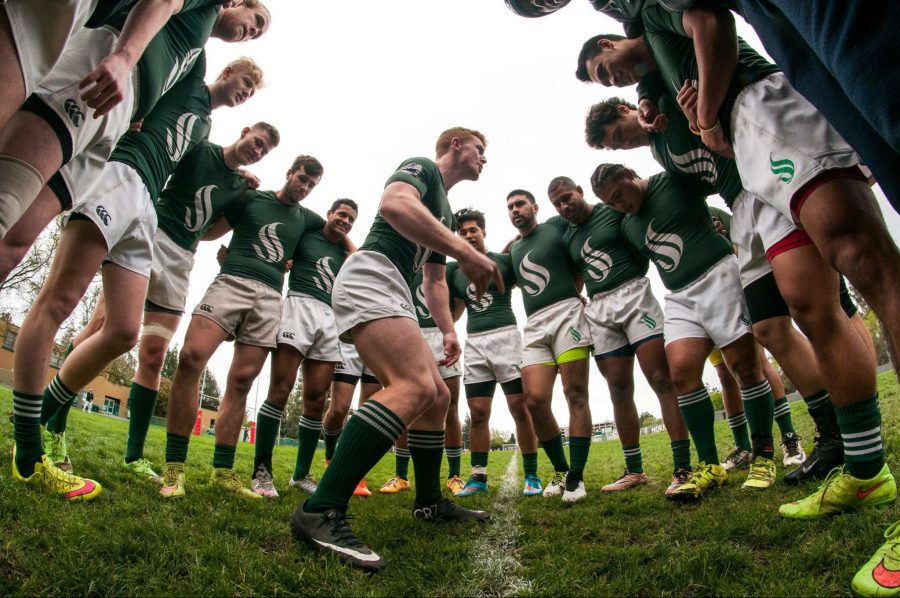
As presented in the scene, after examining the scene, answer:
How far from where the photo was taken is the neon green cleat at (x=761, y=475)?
322cm

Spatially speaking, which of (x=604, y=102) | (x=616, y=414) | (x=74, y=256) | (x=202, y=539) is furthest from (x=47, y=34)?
(x=616, y=414)

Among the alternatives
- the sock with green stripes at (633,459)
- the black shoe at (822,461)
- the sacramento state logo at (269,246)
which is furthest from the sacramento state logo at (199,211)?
the black shoe at (822,461)

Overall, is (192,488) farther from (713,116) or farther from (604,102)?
(604,102)

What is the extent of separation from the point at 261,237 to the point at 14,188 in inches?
121

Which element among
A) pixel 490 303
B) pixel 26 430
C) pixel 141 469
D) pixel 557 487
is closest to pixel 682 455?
pixel 557 487

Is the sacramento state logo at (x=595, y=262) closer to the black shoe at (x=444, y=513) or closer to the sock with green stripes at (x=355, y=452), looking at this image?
the black shoe at (x=444, y=513)

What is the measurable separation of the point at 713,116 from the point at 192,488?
4.56 metres

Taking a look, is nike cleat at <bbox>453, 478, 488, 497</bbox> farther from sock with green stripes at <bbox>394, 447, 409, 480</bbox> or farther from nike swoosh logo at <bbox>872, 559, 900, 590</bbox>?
nike swoosh logo at <bbox>872, 559, 900, 590</bbox>

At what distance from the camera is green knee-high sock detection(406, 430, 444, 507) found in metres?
3.25

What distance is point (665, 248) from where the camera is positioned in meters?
4.25

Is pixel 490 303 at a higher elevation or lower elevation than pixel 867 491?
higher

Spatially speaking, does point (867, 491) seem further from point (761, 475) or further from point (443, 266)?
point (443, 266)

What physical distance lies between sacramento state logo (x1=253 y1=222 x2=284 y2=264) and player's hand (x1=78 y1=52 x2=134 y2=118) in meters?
2.98

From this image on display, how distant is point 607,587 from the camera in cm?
180
